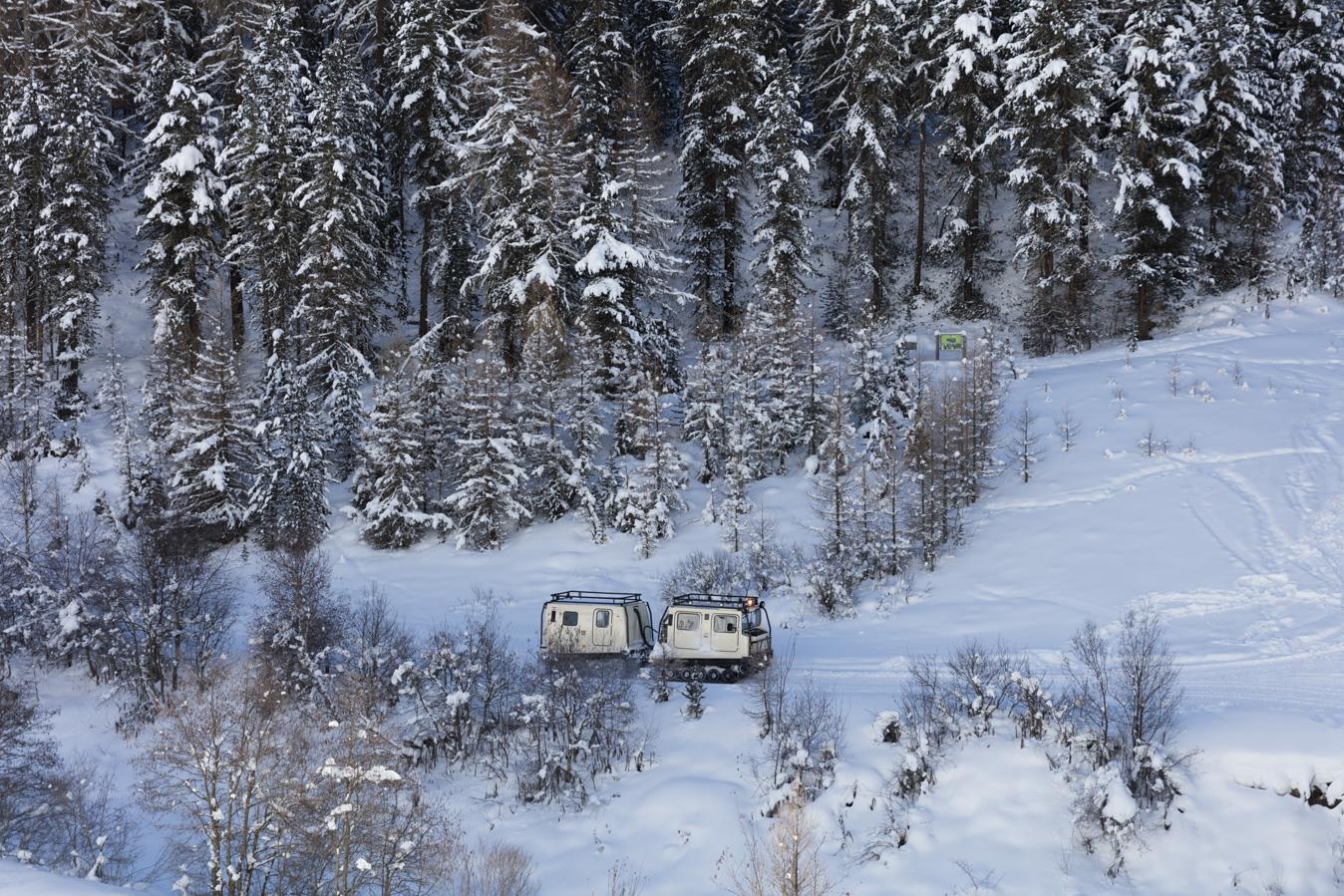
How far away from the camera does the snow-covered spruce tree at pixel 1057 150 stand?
39.4 metres

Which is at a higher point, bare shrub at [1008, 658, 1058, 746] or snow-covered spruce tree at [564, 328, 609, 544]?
snow-covered spruce tree at [564, 328, 609, 544]

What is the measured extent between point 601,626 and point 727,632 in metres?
3.46

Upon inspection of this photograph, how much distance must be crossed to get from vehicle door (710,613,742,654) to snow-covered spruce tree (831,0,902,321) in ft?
79.6

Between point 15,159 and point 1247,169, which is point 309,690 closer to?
point 15,159

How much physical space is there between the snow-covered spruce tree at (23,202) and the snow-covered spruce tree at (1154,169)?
48.3 metres

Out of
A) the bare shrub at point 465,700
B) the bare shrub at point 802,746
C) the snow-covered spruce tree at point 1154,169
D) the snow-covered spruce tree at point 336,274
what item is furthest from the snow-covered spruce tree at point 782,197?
the bare shrub at point 802,746

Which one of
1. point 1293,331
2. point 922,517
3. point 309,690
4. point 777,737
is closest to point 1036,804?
point 777,737

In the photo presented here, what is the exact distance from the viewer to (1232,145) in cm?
4172

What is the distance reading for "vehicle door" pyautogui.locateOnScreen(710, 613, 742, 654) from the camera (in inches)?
894

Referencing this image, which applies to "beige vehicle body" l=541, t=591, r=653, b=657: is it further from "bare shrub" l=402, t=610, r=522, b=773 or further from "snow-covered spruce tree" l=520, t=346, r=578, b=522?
"snow-covered spruce tree" l=520, t=346, r=578, b=522

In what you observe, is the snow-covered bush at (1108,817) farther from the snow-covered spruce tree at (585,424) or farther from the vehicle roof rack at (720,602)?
the snow-covered spruce tree at (585,424)

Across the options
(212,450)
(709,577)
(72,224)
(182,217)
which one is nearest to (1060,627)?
(709,577)

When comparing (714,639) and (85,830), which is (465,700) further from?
(85,830)

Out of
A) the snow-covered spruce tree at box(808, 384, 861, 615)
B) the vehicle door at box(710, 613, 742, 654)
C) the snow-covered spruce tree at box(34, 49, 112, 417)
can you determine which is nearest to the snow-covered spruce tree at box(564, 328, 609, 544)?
the snow-covered spruce tree at box(808, 384, 861, 615)
